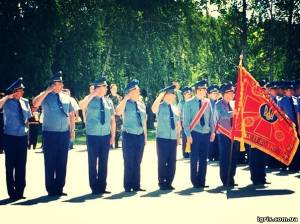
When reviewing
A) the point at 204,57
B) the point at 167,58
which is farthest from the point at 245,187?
the point at 204,57

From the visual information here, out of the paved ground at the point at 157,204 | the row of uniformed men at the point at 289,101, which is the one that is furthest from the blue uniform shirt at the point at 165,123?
the row of uniformed men at the point at 289,101

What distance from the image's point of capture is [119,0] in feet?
114

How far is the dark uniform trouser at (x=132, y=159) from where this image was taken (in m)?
10.1

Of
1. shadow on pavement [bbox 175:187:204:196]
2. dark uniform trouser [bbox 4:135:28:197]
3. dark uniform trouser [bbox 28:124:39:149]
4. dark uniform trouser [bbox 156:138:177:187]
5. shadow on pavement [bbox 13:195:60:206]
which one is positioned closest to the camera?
shadow on pavement [bbox 13:195:60:206]

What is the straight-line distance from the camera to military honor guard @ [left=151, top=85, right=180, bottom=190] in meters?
10.4

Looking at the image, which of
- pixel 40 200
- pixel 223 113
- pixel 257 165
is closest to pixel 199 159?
pixel 223 113

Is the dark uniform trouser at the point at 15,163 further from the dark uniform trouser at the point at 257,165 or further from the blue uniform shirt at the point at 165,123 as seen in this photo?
the dark uniform trouser at the point at 257,165

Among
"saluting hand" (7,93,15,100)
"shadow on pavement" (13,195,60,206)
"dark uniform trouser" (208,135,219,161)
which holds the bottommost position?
"shadow on pavement" (13,195,60,206)

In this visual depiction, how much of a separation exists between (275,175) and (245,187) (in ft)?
7.11

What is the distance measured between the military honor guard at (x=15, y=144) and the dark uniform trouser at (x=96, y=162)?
124cm

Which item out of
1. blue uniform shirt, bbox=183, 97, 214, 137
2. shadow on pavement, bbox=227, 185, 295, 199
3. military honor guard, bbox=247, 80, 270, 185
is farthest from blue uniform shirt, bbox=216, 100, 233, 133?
shadow on pavement, bbox=227, 185, 295, 199

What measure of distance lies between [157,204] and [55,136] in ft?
7.69

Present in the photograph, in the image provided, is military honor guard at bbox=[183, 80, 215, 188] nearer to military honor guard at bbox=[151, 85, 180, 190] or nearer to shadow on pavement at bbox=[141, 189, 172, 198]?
military honor guard at bbox=[151, 85, 180, 190]

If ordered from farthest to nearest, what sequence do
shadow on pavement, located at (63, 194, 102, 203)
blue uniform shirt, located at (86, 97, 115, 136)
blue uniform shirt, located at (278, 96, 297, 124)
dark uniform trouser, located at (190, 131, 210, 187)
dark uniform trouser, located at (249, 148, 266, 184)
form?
blue uniform shirt, located at (278, 96, 297, 124) < dark uniform trouser, located at (249, 148, 266, 184) < dark uniform trouser, located at (190, 131, 210, 187) < blue uniform shirt, located at (86, 97, 115, 136) < shadow on pavement, located at (63, 194, 102, 203)
